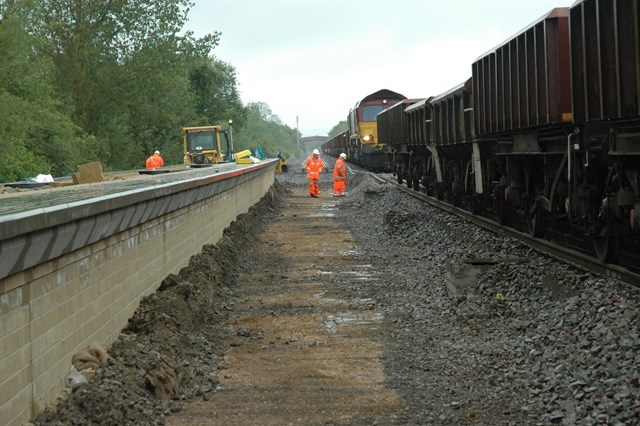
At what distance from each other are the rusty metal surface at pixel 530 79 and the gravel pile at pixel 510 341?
2056mm

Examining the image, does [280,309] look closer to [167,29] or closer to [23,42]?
[23,42]

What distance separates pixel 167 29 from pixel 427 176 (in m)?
24.7

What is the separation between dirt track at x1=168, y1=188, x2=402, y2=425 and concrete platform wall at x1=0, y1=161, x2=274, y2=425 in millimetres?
972

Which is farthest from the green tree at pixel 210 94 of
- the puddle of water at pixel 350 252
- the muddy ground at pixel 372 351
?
the muddy ground at pixel 372 351

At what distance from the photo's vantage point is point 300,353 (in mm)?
8172

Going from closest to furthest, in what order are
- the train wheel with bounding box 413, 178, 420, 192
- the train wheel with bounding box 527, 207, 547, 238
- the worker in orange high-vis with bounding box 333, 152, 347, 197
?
the train wheel with bounding box 527, 207, 547, 238, the train wheel with bounding box 413, 178, 420, 192, the worker in orange high-vis with bounding box 333, 152, 347, 197

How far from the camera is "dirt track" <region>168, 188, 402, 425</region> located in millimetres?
6289

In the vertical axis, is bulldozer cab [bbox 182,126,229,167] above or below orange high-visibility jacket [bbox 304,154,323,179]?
above

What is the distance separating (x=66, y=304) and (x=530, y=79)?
870cm

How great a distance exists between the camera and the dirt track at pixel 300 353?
6.29 metres

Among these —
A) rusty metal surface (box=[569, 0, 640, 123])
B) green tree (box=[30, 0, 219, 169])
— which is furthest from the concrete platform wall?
green tree (box=[30, 0, 219, 169])

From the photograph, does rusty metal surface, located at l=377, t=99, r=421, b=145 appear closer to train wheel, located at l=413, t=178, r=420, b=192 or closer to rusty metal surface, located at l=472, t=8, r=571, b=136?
train wheel, located at l=413, t=178, r=420, b=192

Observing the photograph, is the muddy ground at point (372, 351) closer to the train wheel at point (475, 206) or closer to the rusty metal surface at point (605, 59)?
the rusty metal surface at point (605, 59)

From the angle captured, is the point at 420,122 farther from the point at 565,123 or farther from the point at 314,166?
the point at 565,123
